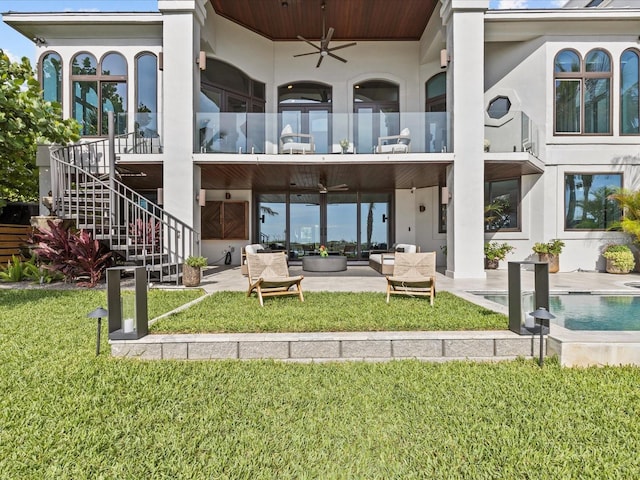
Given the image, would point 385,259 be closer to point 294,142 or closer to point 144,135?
point 294,142

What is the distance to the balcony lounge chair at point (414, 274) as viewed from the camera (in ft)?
19.1

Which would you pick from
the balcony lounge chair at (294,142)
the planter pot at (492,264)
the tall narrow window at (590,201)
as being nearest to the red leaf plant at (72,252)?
the balcony lounge chair at (294,142)

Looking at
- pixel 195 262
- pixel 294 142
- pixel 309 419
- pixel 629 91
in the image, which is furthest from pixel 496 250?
pixel 309 419

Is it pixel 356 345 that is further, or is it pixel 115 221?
pixel 115 221

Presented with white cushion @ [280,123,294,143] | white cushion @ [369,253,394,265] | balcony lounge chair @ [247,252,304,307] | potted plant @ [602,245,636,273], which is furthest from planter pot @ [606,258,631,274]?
white cushion @ [280,123,294,143]

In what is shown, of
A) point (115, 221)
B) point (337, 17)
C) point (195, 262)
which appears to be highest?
point (337, 17)

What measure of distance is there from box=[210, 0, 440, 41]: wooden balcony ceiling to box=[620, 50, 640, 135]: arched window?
6.00 metres

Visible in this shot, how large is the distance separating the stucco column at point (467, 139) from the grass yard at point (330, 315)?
3218 mm

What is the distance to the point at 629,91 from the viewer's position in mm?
10320

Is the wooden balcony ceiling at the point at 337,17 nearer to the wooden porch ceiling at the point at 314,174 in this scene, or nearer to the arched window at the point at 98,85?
the arched window at the point at 98,85

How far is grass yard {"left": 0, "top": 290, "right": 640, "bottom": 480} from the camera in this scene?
2033 mm

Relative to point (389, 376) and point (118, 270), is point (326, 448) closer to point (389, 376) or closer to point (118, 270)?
point (389, 376)

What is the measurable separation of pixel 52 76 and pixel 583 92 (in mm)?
15710

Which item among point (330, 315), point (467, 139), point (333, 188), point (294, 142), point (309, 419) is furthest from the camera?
point (333, 188)
